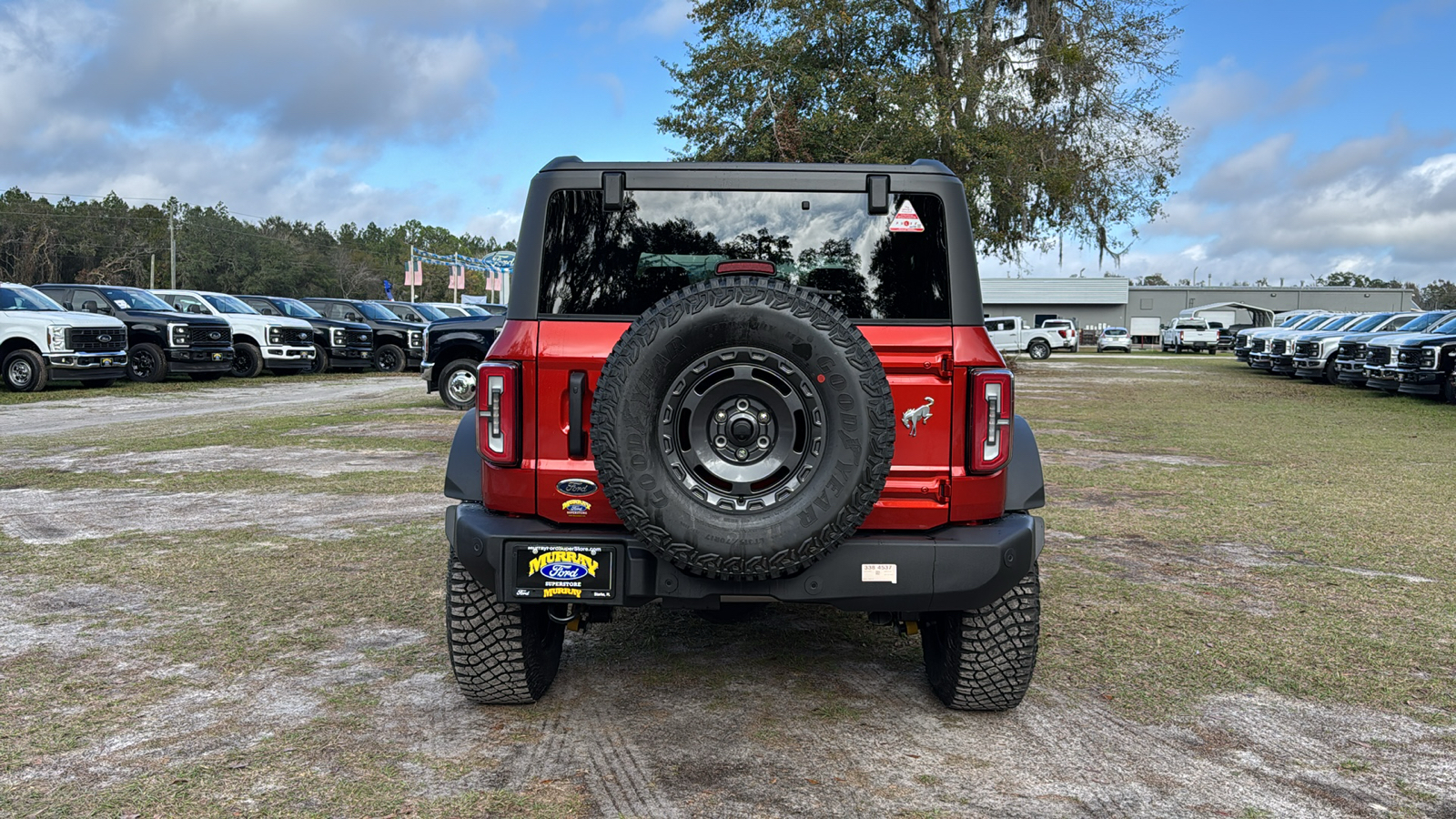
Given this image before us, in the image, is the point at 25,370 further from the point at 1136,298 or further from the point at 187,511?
the point at 1136,298

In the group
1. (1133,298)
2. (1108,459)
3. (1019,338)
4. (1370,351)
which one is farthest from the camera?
(1133,298)

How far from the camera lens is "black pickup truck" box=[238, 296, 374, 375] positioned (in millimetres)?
25484

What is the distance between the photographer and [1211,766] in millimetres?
3723

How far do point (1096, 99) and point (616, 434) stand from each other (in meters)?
29.0

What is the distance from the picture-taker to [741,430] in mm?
3529

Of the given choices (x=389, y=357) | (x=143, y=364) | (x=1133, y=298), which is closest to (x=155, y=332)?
(x=143, y=364)

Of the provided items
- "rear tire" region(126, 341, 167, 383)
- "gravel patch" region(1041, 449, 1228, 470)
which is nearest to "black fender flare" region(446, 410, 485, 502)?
"gravel patch" region(1041, 449, 1228, 470)

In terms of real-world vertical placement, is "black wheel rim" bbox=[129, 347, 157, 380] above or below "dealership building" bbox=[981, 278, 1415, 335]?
below

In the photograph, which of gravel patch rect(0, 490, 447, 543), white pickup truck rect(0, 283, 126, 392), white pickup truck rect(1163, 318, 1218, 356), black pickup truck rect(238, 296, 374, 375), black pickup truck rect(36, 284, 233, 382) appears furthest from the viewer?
white pickup truck rect(1163, 318, 1218, 356)

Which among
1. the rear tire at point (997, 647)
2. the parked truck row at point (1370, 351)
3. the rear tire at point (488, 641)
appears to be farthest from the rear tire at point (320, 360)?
the rear tire at point (997, 647)

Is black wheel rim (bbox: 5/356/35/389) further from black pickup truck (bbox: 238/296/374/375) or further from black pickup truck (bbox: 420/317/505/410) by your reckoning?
black pickup truck (bbox: 420/317/505/410)

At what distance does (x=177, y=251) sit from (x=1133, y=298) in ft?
264

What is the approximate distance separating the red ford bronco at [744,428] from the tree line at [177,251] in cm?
8728

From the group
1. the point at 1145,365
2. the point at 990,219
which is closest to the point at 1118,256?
the point at 990,219
